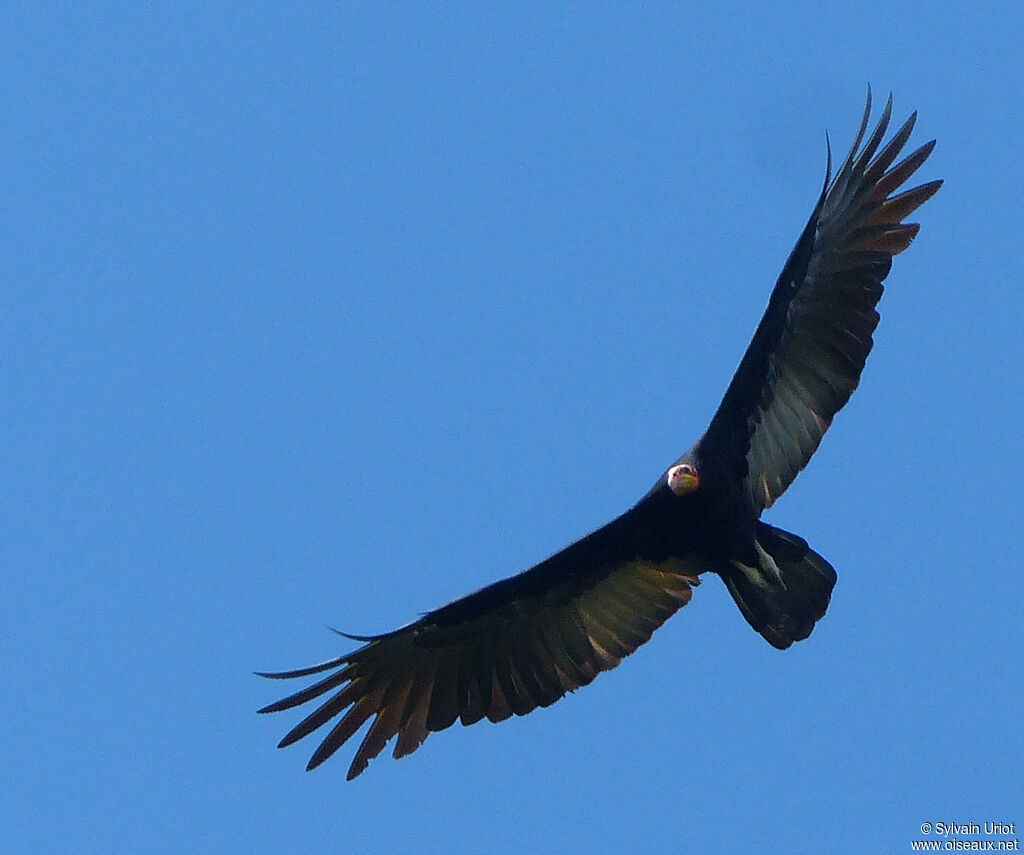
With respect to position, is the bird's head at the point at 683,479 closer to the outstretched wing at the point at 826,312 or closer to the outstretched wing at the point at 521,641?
the outstretched wing at the point at 826,312

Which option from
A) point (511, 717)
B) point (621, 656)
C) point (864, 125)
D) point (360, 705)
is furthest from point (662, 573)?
point (864, 125)

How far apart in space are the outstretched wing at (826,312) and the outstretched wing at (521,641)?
37.9 inches

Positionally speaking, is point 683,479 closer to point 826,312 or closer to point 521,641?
point 826,312

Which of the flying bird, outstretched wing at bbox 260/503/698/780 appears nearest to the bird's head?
the flying bird

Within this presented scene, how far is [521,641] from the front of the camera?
12508 mm

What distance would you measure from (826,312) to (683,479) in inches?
56.3

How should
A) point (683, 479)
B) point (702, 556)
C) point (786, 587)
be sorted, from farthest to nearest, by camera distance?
point (702, 556)
point (786, 587)
point (683, 479)

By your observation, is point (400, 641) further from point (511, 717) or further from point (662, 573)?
point (662, 573)

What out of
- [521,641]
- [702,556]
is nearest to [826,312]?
[702,556]

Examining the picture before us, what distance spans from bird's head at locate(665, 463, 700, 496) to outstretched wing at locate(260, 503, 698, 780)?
0.45 m

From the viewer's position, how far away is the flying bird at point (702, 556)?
39.1ft

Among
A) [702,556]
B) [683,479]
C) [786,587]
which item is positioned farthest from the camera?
[702,556]

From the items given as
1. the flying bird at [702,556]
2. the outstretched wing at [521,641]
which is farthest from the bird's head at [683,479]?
the outstretched wing at [521,641]

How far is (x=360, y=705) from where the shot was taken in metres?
12.1
